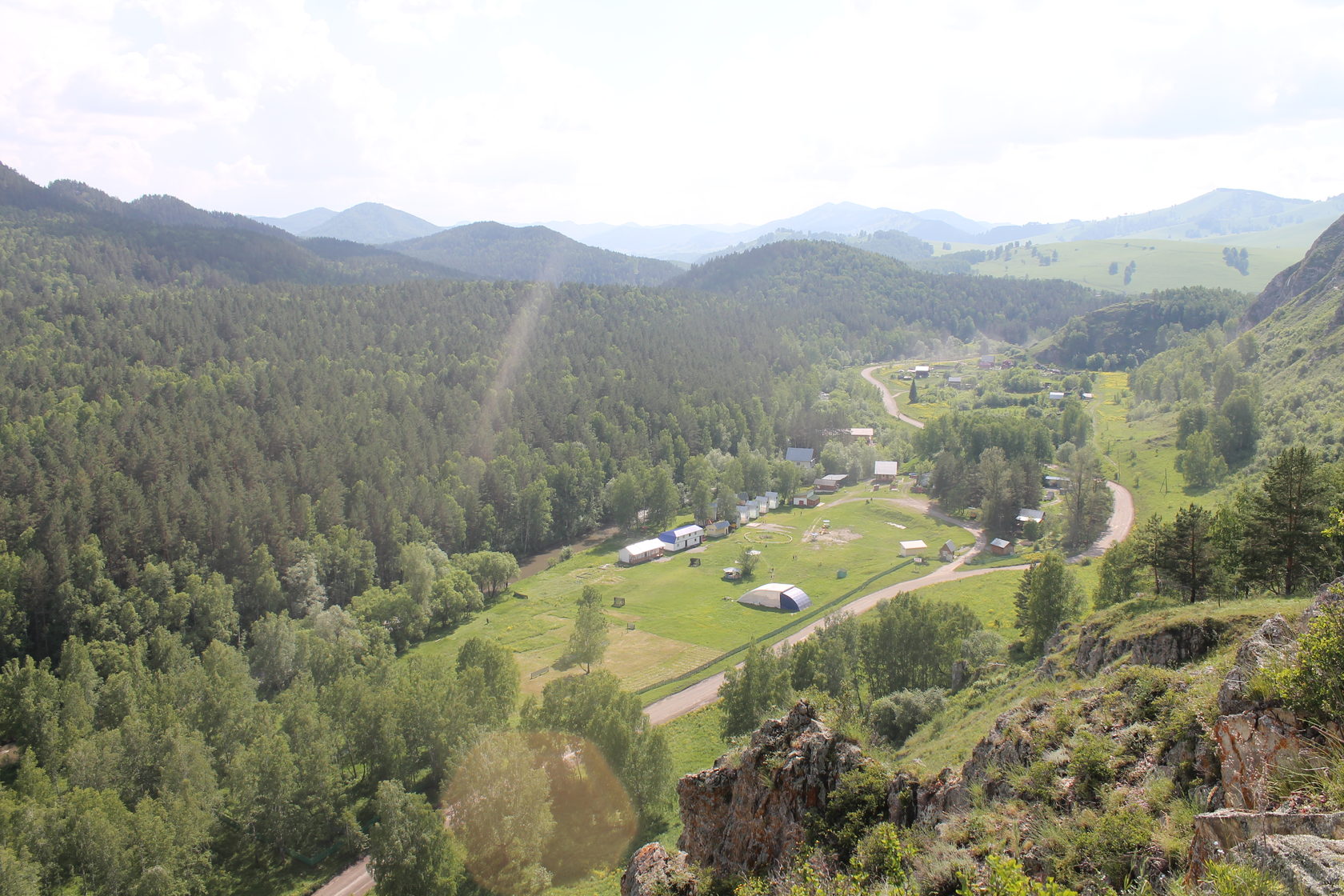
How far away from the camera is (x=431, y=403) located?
448 ft

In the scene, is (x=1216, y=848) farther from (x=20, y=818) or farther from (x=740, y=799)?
(x=20, y=818)

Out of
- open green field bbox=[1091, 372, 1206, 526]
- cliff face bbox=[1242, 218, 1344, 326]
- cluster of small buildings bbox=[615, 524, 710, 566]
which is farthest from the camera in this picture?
cliff face bbox=[1242, 218, 1344, 326]

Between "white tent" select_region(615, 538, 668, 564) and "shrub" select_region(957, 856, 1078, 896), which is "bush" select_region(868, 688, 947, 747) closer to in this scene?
"shrub" select_region(957, 856, 1078, 896)

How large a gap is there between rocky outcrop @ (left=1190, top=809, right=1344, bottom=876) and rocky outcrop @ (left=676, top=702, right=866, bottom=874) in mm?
8902

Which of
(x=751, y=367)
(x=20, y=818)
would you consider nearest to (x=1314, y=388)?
(x=751, y=367)

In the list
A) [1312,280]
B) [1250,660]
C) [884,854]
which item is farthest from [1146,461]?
[884,854]

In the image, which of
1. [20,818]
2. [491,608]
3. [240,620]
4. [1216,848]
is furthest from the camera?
[491,608]

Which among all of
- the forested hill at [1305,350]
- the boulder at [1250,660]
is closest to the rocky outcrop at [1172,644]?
the boulder at [1250,660]

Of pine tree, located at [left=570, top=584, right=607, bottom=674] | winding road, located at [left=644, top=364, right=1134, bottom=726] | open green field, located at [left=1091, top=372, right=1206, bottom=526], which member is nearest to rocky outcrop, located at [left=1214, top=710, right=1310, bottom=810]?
winding road, located at [left=644, top=364, right=1134, bottom=726]

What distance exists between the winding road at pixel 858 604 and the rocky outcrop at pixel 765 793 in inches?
1246

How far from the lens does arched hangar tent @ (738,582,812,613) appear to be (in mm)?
85188

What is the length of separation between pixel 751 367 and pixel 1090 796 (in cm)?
17469

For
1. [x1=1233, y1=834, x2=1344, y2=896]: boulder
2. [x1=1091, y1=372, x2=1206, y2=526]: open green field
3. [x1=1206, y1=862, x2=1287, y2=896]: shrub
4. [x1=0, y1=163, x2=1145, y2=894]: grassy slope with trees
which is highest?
[x1=1233, y1=834, x2=1344, y2=896]: boulder

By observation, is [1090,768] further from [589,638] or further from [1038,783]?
[589,638]
